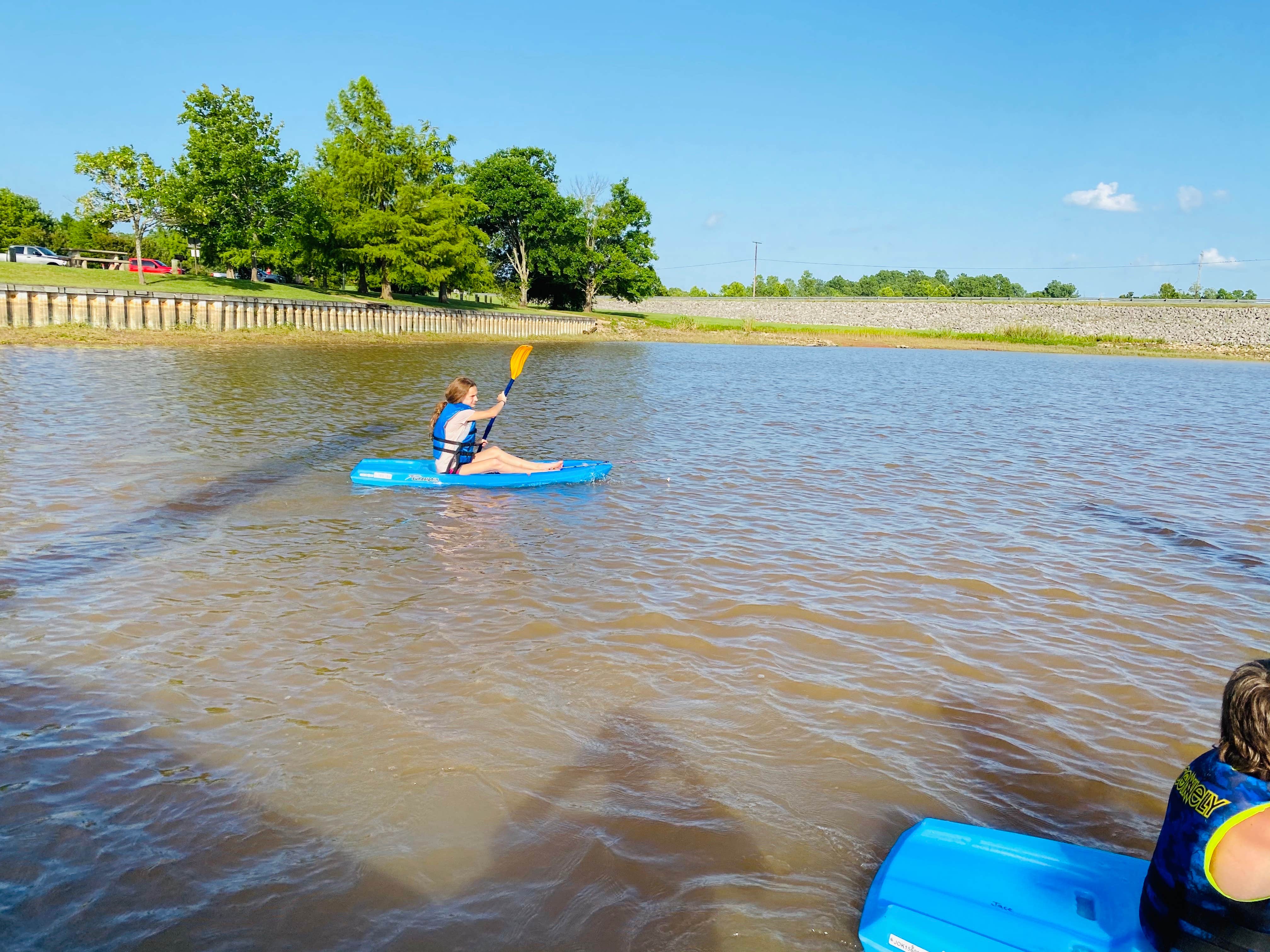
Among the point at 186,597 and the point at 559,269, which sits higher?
the point at 559,269

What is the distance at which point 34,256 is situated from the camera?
134ft

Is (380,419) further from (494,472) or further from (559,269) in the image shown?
(559,269)

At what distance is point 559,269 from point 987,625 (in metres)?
55.5

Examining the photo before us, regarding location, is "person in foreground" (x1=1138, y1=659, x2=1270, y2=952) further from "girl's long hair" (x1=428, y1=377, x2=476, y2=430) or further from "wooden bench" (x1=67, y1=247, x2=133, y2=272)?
"wooden bench" (x1=67, y1=247, x2=133, y2=272)

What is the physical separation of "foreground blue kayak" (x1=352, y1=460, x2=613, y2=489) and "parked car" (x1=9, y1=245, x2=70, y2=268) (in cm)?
3638

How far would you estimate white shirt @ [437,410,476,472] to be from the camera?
10.3 m

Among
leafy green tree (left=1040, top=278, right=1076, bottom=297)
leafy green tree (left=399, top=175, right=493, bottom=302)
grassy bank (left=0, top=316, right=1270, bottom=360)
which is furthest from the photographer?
leafy green tree (left=1040, top=278, right=1076, bottom=297)

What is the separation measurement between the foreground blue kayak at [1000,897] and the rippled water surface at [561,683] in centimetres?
29

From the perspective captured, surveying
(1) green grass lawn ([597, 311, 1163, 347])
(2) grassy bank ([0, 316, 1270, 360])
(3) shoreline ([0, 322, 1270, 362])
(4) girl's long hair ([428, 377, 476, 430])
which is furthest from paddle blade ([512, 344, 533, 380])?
(1) green grass lawn ([597, 311, 1163, 347])

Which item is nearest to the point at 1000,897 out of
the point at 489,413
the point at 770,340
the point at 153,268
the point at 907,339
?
the point at 489,413

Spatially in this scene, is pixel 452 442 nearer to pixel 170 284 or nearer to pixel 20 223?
pixel 170 284

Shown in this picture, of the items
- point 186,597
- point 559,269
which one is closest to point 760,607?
point 186,597

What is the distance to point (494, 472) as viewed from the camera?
10.5 metres

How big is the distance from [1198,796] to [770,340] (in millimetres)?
54483
